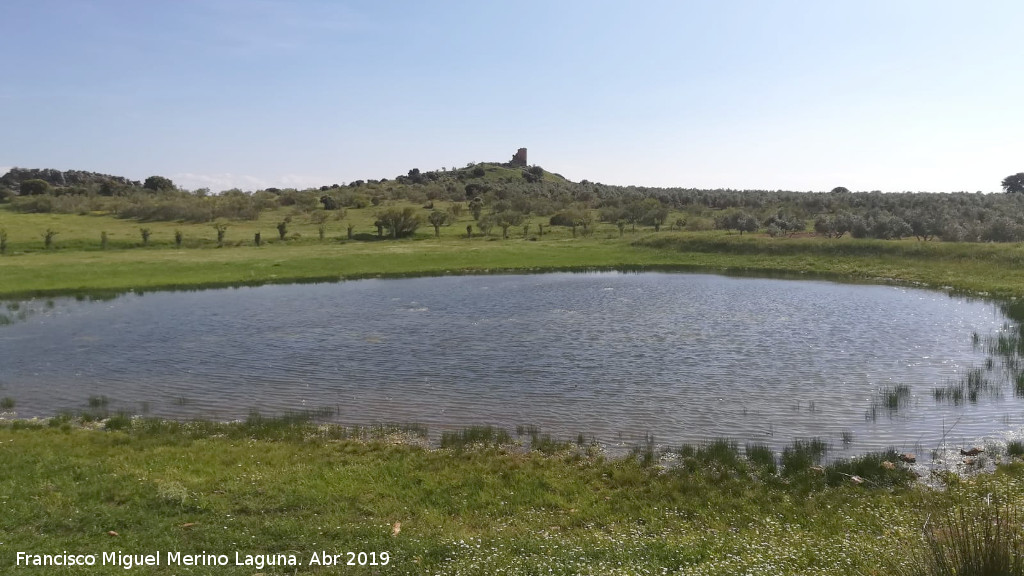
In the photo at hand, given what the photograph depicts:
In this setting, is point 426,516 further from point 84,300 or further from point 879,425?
point 84,300

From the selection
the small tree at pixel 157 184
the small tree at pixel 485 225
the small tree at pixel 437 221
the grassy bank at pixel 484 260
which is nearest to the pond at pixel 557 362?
the grassy bank at pixel 484 260

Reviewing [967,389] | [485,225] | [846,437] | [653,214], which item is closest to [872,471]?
[846,437]

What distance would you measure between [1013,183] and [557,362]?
13309 cm

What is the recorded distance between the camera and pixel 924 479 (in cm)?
1308

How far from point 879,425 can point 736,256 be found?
139 feet

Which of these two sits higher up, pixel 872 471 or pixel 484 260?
pixel 484 260

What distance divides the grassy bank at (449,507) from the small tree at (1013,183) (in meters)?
134

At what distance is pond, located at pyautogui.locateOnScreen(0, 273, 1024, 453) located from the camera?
17734mm

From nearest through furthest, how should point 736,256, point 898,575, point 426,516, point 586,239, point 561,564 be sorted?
point 898,575 < point 561,564 < point 426,516 < point 736,256 < point 586,239

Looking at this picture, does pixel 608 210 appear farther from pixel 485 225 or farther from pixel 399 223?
pixel 399 223

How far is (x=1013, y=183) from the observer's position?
393 ft

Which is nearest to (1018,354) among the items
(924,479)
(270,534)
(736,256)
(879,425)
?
(879,425)

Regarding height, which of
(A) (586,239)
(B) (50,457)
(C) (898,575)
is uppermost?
(A) (586,239)

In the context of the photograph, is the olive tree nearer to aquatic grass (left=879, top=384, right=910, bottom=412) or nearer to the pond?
the pond
